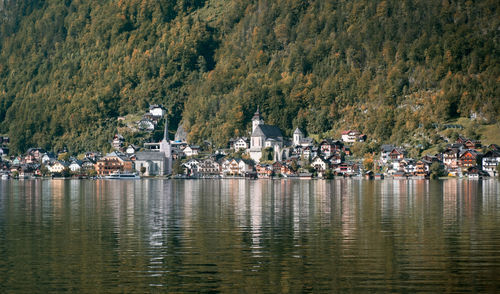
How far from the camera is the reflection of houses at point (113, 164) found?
641ft

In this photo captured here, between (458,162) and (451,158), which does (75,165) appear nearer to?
(451,158)

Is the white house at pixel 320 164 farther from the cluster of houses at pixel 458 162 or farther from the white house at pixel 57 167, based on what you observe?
the white house at pixel 57 167

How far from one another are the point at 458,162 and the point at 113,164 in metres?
88.8

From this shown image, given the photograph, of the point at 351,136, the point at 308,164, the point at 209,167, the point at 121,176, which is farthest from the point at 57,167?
the point at 351,136

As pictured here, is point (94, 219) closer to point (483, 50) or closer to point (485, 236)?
point (485, 236)

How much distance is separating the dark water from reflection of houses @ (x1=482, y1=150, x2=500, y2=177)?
295 ft

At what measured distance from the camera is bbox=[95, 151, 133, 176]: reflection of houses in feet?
641

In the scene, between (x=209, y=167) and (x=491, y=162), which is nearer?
(x=491, y=162)

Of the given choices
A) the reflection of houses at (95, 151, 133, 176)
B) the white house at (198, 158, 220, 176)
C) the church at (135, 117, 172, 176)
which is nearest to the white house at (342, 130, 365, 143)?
the white house at (198, 158, 220, 176)

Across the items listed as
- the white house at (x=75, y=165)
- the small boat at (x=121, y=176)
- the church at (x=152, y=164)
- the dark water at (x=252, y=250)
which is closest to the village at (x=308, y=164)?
the church at (x=152, y=164)

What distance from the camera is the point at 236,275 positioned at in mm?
30922

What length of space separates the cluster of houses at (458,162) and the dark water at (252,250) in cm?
9018

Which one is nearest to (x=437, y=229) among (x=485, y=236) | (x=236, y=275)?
(x=485, y=236)

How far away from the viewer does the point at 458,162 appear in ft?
493
